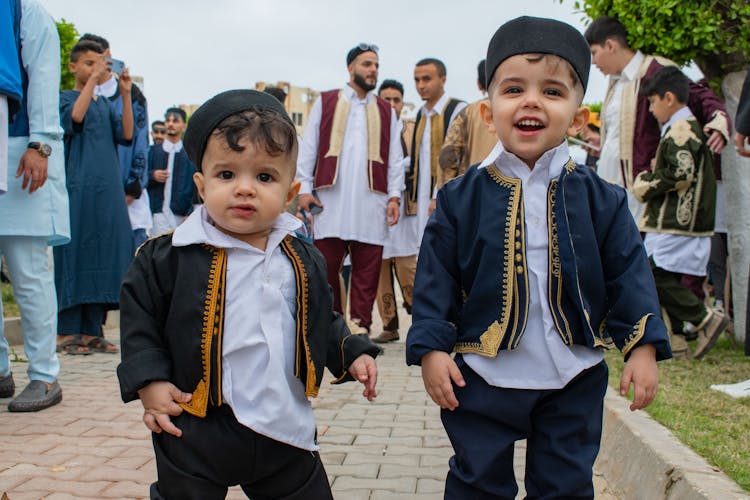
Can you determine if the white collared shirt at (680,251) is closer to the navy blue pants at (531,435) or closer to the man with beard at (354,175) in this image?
the man with beard at (354,175)

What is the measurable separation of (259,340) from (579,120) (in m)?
1.22

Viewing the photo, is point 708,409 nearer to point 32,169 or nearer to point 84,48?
point 32,169

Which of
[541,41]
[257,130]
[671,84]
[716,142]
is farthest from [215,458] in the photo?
[671,84]

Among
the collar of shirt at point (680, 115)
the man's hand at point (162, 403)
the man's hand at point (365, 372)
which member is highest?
the collar of shirt at point (680, 115)

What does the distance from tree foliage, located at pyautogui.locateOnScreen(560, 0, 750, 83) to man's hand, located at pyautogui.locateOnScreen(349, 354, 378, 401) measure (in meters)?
4.79

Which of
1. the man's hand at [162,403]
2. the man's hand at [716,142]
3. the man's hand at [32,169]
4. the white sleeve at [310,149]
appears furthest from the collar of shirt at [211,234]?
the white sleeve at [310,149]

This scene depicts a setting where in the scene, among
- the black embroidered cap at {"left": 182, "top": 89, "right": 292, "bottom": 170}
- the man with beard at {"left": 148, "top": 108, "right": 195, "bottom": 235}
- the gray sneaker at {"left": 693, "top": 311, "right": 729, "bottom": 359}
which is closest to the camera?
the black embroidered cap at {"left": 182, "top": 89, "right": 292, "bottom": 170}

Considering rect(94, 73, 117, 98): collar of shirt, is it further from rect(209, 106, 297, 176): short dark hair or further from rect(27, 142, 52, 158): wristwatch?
rect(209, 106, 297, 176): short dark hair

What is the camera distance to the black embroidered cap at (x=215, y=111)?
2281 mm

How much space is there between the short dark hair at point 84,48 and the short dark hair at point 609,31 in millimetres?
3837

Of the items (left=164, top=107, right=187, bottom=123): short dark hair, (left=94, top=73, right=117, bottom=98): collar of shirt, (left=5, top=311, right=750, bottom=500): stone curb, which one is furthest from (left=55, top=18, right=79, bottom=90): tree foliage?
(left=5, top=311, right=750, bottom=500): stone curb

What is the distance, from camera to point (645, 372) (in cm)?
232

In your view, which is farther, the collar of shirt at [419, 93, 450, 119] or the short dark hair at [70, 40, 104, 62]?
the collar of shirt at [419, 93, 450, 119]

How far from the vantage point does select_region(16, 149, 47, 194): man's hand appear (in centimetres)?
427
